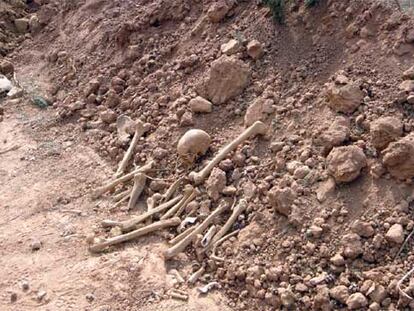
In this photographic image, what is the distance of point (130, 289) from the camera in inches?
180

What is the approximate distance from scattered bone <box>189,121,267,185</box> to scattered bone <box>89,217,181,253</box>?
1.25 ft

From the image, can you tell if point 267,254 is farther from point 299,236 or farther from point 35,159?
point 35,159

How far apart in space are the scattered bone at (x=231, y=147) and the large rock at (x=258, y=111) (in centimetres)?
11

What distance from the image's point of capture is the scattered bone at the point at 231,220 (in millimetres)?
4699

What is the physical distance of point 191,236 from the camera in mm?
4781

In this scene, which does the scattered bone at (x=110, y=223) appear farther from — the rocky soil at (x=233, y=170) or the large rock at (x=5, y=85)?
the large rock at (x=5, y=85)

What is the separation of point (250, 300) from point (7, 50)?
5492 mm

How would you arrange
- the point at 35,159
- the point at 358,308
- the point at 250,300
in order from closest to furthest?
the point at 358,308 < the point at 250,300 < the point at 35,159

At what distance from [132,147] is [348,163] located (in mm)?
2205

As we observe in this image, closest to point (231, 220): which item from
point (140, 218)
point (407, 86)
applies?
point (140, 218)

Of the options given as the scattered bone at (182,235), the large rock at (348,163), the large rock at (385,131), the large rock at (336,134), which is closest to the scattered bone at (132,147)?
the scattered bone at (182,235)

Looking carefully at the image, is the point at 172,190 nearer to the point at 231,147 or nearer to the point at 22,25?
the point at 231,147

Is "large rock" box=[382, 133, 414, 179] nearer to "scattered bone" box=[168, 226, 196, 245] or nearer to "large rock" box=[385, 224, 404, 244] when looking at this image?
"large rock" box=[385, 224, 404, 244]

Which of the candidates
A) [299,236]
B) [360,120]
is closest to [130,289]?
[299,236]
